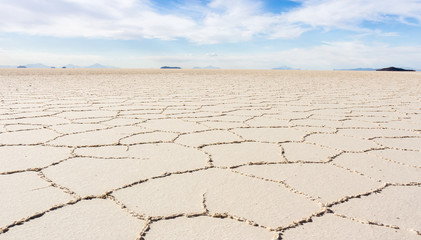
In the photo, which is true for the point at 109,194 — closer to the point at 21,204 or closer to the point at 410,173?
the point at 21,204

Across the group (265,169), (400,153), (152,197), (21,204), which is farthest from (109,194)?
(400,153)

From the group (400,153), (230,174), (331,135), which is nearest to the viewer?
(230,174)

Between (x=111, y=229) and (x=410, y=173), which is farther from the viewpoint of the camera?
(x=410, y=173)

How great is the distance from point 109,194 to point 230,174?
1.40 ft

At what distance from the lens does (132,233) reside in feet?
2.62

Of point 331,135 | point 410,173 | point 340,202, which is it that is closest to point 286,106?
point 331,135

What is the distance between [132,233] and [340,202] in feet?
1.96

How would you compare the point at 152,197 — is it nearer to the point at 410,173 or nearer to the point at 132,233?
the point at 132,233

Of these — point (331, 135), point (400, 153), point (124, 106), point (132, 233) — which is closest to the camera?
point (132, 233)

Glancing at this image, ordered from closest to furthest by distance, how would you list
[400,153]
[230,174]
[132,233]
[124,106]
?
[132,233] < [230,174] < [400,153] < [124,106]

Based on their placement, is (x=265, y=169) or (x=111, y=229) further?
(x=265, y=169)

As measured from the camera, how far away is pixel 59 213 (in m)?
0.89

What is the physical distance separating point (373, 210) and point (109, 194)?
0.77m

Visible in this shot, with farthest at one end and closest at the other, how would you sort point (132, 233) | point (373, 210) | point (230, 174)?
point (230, 174), point (373, 210), point (132, 233)
